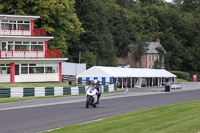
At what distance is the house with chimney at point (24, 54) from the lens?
51812 millimetres

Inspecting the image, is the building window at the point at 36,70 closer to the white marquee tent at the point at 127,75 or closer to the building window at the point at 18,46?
the building window at the point at 18,46

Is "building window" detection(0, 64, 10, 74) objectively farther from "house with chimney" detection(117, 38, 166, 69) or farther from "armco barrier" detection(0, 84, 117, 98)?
"house with chimney" detection(117, 38, 166, 69)

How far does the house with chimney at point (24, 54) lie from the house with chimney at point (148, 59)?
59.8 meters

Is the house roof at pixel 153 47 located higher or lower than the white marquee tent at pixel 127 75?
higher

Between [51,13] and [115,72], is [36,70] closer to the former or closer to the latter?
[51,13]

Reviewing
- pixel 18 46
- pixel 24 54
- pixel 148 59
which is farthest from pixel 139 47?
pixel 24 54

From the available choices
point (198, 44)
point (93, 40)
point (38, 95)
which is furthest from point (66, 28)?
point (198, 44)

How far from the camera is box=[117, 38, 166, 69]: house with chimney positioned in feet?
373

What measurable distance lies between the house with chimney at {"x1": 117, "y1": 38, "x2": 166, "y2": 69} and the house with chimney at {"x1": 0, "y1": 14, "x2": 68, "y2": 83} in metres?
59.8

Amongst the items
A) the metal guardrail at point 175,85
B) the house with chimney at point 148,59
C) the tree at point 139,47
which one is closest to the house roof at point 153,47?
the house with chimney at point 148,59

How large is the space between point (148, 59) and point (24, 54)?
66.3m

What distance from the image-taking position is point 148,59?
114625 millimetres

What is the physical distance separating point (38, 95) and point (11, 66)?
1634 cm

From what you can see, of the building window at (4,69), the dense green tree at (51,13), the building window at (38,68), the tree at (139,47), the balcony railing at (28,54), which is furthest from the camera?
the tree at (139,47)
